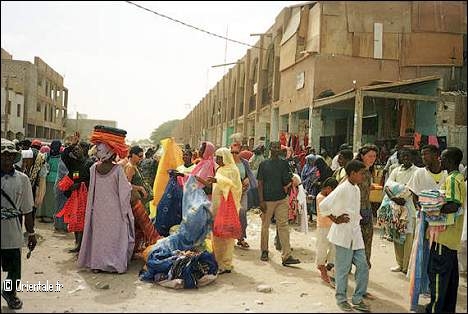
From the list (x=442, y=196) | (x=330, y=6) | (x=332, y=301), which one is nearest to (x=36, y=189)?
(x=332, y=301)

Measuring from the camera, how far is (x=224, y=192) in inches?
233

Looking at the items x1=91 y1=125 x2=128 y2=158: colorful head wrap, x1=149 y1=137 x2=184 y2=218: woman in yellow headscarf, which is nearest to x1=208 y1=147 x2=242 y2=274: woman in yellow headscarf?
x1=91 y1=125 x2=128 y2=158: colorful head wrap

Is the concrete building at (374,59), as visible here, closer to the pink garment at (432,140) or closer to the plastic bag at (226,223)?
the pink garment at (432,140)

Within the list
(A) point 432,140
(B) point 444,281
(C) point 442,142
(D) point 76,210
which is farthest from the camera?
(C) point 442,142

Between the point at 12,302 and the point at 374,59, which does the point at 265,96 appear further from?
the point at 12,302

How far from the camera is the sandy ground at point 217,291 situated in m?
4.36

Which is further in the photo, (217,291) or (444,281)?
(217,291)

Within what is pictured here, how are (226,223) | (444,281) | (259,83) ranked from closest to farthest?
(444,281), (226,223), (259,83)

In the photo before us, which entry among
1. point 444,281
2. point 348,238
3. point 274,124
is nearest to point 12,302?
point 348,238

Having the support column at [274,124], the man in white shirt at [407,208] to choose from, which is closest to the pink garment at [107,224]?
the man in white shirt at [407,208]

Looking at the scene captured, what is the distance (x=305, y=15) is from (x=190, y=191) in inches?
482

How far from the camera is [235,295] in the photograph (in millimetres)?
4867

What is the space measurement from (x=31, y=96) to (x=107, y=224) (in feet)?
132

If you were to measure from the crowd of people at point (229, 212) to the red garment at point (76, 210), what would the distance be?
0.05ft
